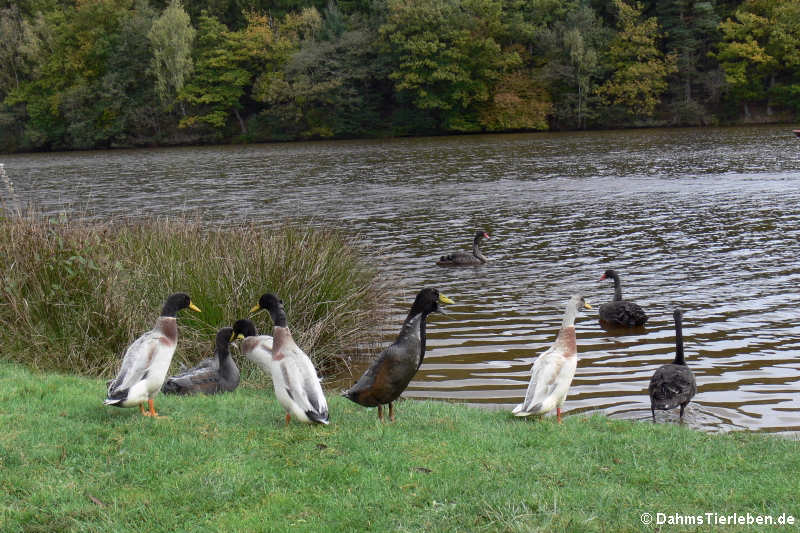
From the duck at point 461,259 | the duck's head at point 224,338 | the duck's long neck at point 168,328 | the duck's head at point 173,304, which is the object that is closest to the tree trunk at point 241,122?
the duck at point 461,259

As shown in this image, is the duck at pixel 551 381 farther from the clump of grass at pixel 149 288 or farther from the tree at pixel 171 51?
the tree at pixel 171 51

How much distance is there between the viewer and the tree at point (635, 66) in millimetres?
65875

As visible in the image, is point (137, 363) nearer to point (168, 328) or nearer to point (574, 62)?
point (168, 328)

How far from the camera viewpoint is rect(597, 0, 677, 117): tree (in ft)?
216

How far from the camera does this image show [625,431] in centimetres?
708

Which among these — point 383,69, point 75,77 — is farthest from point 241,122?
point 75,77

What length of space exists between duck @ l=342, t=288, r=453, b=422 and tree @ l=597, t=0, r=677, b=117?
6308 cm

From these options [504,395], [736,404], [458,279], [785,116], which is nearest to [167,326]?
[504,395]

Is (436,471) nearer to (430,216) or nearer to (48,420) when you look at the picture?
(48,420)

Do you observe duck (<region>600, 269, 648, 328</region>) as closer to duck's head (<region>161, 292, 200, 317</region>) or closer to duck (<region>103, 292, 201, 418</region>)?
duck's head (<region>161, 292, 200, 317</region>)

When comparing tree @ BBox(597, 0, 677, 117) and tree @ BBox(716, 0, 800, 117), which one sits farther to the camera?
tree @ BBox(597, 0, 677, 117)

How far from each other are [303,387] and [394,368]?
32.5 inches

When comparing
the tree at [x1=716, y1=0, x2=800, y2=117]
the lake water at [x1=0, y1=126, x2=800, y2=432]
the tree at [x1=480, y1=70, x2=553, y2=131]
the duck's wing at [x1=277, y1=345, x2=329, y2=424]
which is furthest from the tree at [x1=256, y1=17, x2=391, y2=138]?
the duck's wing at [x1=277, y1=345, x2=329, y2=424]

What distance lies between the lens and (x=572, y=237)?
2155cm
